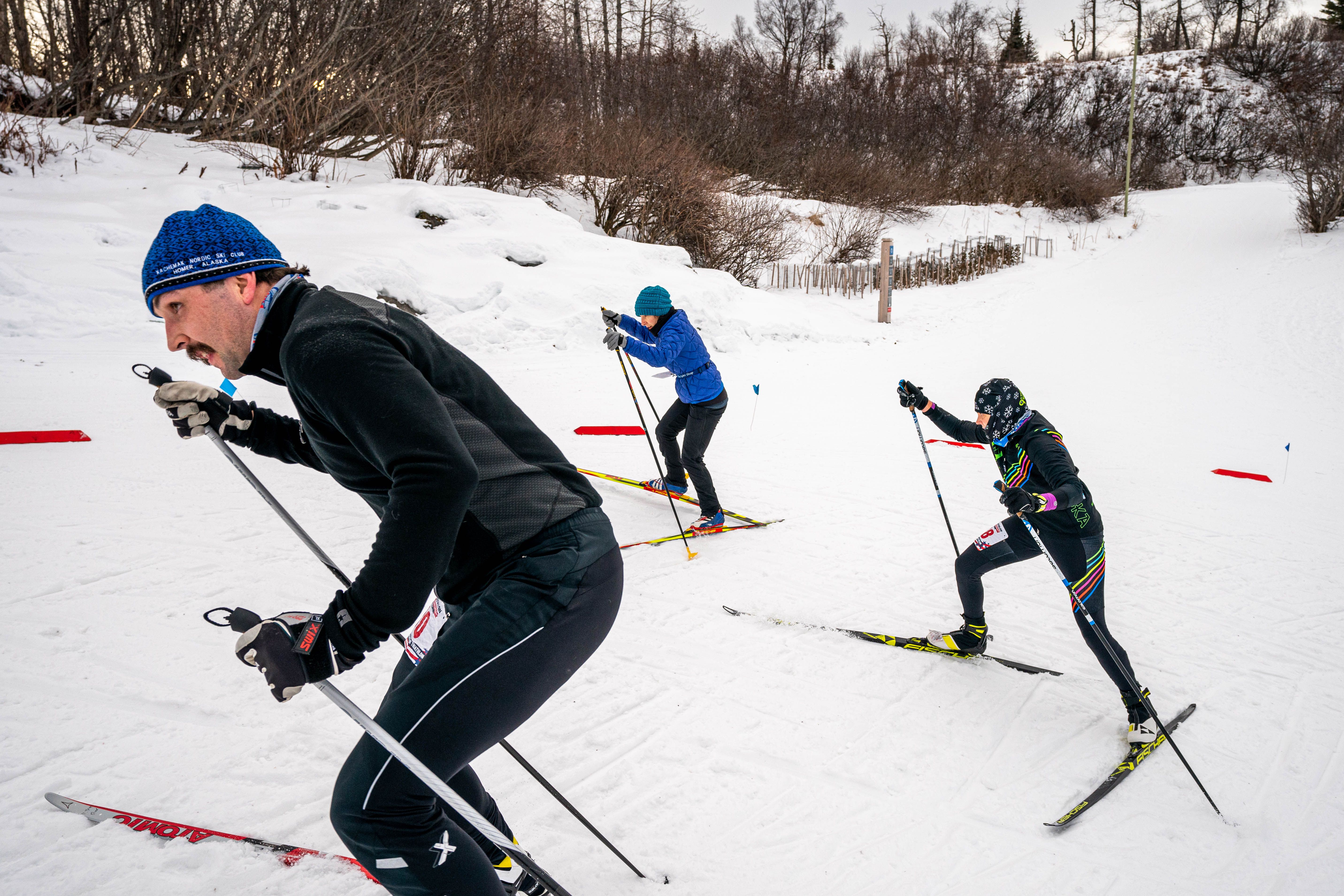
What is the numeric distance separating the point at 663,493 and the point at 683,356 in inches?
49.6

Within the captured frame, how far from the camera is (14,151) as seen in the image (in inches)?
365

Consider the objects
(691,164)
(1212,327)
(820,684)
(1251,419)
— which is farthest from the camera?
(691,164)

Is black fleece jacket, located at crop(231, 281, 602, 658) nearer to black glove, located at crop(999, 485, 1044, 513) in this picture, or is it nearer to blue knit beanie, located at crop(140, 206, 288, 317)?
blue knit beanie, located at crop(140, 206, 288, 317)

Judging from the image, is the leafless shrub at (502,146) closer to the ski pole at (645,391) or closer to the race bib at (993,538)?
the ski pole at (645,391)

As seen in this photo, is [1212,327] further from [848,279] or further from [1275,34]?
[1275,34]

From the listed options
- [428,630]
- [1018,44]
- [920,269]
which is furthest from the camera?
[1018,44]

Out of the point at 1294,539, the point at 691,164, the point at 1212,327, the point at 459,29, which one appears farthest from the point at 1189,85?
the point at 1294,539

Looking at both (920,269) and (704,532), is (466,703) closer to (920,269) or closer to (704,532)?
(704,532)

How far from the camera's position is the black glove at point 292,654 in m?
1.41

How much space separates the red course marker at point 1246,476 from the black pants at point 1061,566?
4.72 m

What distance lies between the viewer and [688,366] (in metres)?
5.73

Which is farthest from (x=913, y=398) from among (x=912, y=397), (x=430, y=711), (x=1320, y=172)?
(x=1320, y=172)

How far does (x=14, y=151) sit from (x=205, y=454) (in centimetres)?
712

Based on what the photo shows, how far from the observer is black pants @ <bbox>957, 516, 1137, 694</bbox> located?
347cm
